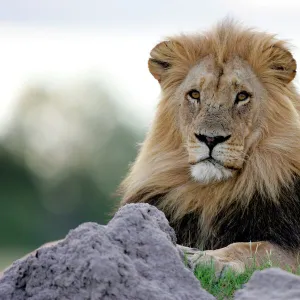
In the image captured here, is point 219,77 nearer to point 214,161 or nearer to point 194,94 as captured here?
point 194,94

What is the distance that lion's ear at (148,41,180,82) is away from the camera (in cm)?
719

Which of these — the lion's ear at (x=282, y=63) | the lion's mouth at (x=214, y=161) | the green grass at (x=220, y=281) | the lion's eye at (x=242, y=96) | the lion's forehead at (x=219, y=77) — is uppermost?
the lion's ear at (x=282, y=63)

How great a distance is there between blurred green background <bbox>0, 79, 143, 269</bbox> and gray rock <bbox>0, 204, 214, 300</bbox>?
98.3ft

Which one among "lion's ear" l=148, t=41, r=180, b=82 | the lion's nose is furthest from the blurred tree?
the lion's nose

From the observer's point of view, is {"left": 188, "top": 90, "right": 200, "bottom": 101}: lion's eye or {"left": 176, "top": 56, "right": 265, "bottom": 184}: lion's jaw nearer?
{"left": 176, "top": 56, "right": 265, "bottom": 184}: lion's jaw

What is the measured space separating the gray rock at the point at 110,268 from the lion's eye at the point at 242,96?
2018mm

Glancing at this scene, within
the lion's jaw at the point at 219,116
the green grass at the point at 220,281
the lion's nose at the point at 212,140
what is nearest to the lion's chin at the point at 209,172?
the lion's jaw at the point at 219,116

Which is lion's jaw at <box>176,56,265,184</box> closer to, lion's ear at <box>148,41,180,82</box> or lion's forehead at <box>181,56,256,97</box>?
lion's forehead at <box>181,56,256,97</box>

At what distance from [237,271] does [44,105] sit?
3173 centimetres

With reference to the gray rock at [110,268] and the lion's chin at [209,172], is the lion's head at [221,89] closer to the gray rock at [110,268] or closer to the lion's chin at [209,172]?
the lion's chin at [209,172]

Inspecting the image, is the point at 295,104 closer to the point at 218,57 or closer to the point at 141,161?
the point at 218,57

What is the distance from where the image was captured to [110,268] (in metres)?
4.37

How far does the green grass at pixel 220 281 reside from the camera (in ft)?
16.6

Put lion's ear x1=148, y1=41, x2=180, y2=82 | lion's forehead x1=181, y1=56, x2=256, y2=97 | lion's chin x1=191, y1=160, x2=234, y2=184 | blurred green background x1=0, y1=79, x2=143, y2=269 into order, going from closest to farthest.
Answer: lion's chin x1=191, y1=160, x2=234, y2=184
lion's forehead x1=181, y1=56, x2=256, y2=97
lion's ear x1=148, y1=41, x2=180, y2=82
blurred green background x1=0, y1=79, x2=143, y2=269
